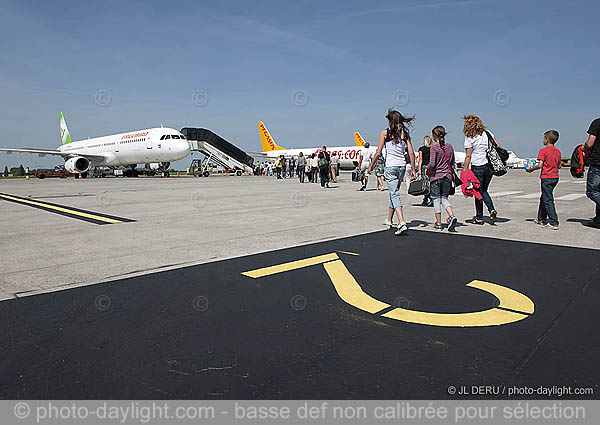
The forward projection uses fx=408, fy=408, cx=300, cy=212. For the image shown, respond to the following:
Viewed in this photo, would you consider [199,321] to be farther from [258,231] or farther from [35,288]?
[258,231]

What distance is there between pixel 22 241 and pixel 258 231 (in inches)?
142

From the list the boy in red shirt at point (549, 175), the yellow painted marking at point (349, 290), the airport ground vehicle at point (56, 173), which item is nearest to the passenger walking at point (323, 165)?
the boy in red shirt at point (549, 175)

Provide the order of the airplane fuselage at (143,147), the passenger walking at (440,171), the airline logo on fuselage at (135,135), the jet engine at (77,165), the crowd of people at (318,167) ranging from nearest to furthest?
the passenger walking at (440,171) → the crowd of people at (318,167) → the airplane fuselage at (143,147) → the airline logo on fuselage at (135,135) → the jet engine at (77,165)

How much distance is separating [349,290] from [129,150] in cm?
3338

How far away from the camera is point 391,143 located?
679 centimetres

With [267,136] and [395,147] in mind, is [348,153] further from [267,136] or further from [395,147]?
[395,147]

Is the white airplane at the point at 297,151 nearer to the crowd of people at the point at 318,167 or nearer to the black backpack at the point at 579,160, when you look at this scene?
the crowd of people at the point at 318,167

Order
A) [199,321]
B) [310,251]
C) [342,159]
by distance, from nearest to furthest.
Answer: [199,321]
[310,251]
[342,159]

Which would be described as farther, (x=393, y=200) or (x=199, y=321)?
(x=393, y=200)

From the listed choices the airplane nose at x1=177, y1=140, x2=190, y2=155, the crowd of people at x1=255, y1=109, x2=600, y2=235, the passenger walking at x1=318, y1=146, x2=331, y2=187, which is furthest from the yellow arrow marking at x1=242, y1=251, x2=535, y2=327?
the airplane nose at x1=177, y1=140, x2=190, y2=155

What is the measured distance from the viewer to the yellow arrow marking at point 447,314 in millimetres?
3119

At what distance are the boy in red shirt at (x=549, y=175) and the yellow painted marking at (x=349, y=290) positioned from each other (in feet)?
15.6
